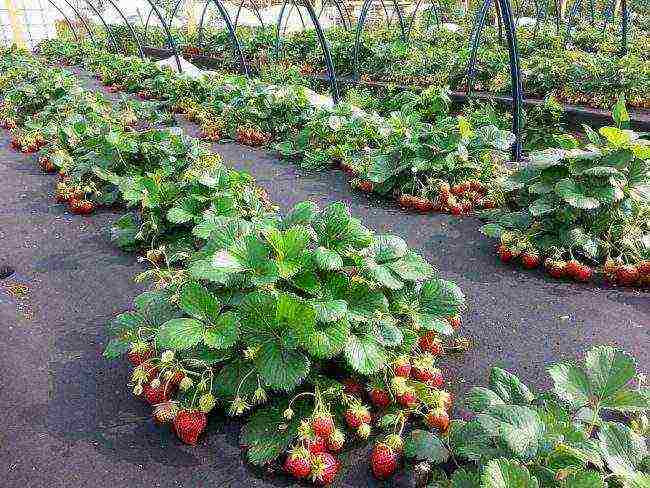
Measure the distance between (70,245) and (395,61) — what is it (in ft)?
25.5

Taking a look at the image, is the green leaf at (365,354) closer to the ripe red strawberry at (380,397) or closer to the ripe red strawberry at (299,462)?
the ripe red strawberry at (380,397)

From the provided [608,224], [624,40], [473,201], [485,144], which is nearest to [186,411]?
[608,224]

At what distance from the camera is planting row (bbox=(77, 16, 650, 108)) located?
791 centimetres

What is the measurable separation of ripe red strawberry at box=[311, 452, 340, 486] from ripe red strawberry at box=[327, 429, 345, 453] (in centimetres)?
5

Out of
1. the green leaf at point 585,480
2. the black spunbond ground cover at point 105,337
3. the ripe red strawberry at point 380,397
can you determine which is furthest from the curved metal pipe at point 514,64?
the green leaf at point 585,480

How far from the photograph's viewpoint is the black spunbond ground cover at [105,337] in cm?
215

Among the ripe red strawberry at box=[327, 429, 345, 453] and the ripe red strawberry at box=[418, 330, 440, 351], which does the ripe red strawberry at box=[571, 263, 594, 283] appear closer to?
the ripe red strawberry at box=[418, 330, 440, 351]

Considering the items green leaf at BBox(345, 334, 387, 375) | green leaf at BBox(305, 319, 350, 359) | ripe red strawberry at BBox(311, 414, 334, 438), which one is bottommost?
ripe red strawberry at BBox(311, 414, 334, 438)

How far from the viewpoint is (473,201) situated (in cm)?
460

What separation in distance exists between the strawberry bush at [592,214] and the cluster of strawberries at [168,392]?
89.2 inches

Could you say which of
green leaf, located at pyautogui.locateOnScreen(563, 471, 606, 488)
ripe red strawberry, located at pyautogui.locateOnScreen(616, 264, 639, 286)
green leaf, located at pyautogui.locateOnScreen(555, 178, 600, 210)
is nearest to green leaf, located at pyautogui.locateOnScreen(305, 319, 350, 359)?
green leaf, located at pyautogui.locateOnScreen(563, 471, 606, 488)

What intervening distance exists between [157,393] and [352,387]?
0.78m

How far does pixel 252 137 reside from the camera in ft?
22.0

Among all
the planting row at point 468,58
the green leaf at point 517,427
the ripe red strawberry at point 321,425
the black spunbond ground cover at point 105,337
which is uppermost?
the planting row at point 468,58
